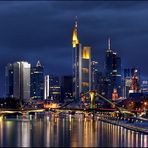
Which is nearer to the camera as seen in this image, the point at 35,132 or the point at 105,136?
the point at 105,136

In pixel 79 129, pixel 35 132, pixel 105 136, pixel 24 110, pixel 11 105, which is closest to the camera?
pixel 105 136

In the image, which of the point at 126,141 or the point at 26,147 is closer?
the point at 26,147

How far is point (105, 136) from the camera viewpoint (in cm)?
9225

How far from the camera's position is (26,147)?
77.3 meters

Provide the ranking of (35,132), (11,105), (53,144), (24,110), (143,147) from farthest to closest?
(11,105) → (24,110) → (35,132) → (53,144) → (143,147)

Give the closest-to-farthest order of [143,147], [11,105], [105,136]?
1. [143,147]
2. [105,136]
3. [11,105]

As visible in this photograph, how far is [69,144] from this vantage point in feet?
269

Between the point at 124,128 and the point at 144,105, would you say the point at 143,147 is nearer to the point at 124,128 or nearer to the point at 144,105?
the point at 124,128

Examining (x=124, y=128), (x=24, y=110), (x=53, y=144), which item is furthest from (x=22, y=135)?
(x=24, y=110)

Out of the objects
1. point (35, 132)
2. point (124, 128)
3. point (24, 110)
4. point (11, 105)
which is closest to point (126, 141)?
point (35, 132)

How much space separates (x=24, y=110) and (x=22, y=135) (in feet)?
185

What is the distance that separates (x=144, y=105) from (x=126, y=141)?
69.5 m

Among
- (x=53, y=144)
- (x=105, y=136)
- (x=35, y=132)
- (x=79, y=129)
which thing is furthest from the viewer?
(x=79, y=129)

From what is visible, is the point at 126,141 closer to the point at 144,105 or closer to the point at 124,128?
the point at 124,128
